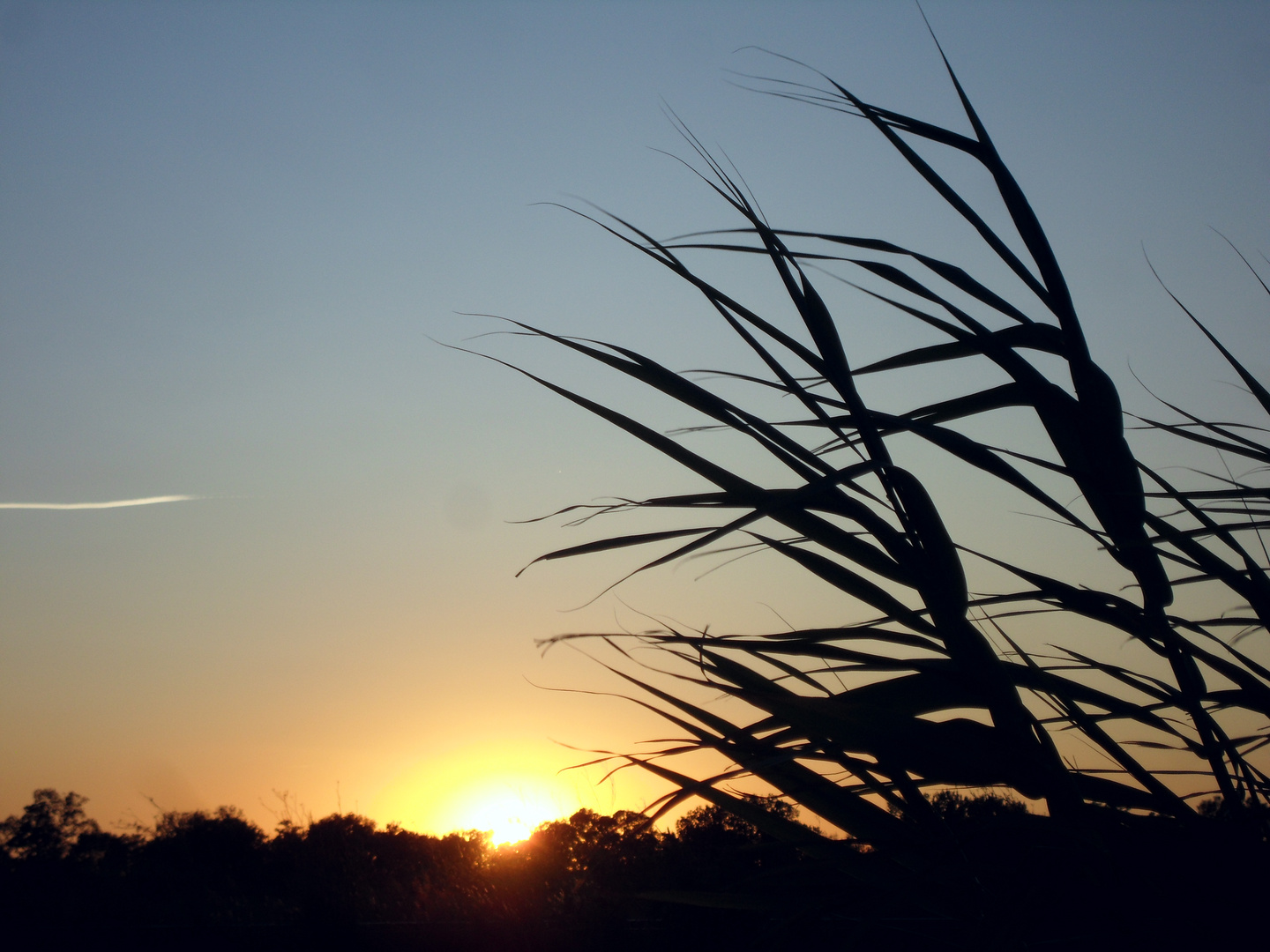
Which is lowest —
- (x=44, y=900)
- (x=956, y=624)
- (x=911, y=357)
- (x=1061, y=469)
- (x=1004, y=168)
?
(x=44, y=900)

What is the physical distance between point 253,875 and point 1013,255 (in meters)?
11.3

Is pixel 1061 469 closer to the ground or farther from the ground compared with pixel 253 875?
farther from the ground

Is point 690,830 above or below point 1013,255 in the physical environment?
below

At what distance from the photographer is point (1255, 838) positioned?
2.57 feet

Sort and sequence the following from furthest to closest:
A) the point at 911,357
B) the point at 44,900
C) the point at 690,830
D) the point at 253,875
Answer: the point at 253,875 → the point at 44,900 → the point at 690,830 → the point at 911,357

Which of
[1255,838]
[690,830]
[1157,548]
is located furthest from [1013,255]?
[690,830]

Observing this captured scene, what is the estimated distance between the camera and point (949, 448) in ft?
3.05

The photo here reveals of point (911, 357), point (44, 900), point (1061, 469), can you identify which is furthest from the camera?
point (44, 900)

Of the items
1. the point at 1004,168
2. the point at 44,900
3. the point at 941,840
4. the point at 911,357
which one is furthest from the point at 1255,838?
the point at 44,900

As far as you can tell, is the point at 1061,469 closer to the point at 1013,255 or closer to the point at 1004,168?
the point at 1013,255

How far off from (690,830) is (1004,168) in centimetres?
119

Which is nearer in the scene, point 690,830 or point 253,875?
point 690,830

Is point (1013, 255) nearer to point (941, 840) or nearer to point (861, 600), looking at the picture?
point (861, 600)

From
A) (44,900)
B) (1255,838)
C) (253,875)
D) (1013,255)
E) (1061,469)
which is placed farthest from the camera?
(253,875)
